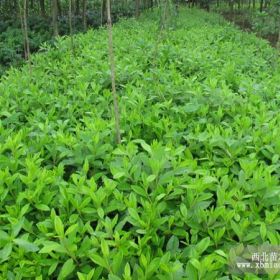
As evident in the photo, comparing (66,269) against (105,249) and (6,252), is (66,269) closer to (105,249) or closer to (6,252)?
(105,249)

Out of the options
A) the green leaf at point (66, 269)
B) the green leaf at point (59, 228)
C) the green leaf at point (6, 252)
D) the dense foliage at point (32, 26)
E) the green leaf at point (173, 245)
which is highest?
the green leaf at point (59, 228)

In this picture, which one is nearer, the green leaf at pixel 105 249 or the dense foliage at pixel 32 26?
the green leaf at pixel 105 249

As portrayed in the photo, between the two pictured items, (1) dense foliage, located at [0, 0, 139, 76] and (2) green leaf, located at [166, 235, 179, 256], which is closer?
(2) green leaf, located at [166, 235, 179, 256]

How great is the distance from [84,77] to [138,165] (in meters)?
2.64

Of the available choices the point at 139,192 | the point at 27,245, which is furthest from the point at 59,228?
the point at 139,192

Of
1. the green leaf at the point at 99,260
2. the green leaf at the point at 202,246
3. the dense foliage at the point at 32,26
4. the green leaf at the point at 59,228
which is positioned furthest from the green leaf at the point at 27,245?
the dense foliage at the point at 32,26

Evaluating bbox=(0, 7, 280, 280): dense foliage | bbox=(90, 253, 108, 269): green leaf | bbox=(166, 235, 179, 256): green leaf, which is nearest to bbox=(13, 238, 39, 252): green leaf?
bbox=(0, 7, 280, 280): dense foliage

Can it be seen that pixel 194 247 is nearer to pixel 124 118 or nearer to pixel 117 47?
pixel 124 118

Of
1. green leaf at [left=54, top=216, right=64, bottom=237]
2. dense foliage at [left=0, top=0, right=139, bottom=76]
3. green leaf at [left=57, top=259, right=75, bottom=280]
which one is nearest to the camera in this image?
green leaf at [left=57, top=259, right=75, bottom=280]

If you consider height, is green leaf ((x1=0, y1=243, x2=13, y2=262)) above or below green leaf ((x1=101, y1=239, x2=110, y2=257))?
below

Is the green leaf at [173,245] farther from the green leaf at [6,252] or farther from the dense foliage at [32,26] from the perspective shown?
the dense foliage at [32,26]

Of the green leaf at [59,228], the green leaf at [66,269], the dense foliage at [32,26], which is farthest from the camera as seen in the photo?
the dense foliage at [32,26]

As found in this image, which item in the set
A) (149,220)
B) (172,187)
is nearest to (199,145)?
(172,187)

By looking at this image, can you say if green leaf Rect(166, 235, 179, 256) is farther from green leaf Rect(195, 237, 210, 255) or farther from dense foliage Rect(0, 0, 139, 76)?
dense foliage Rect(0, 0, 139, 76)
